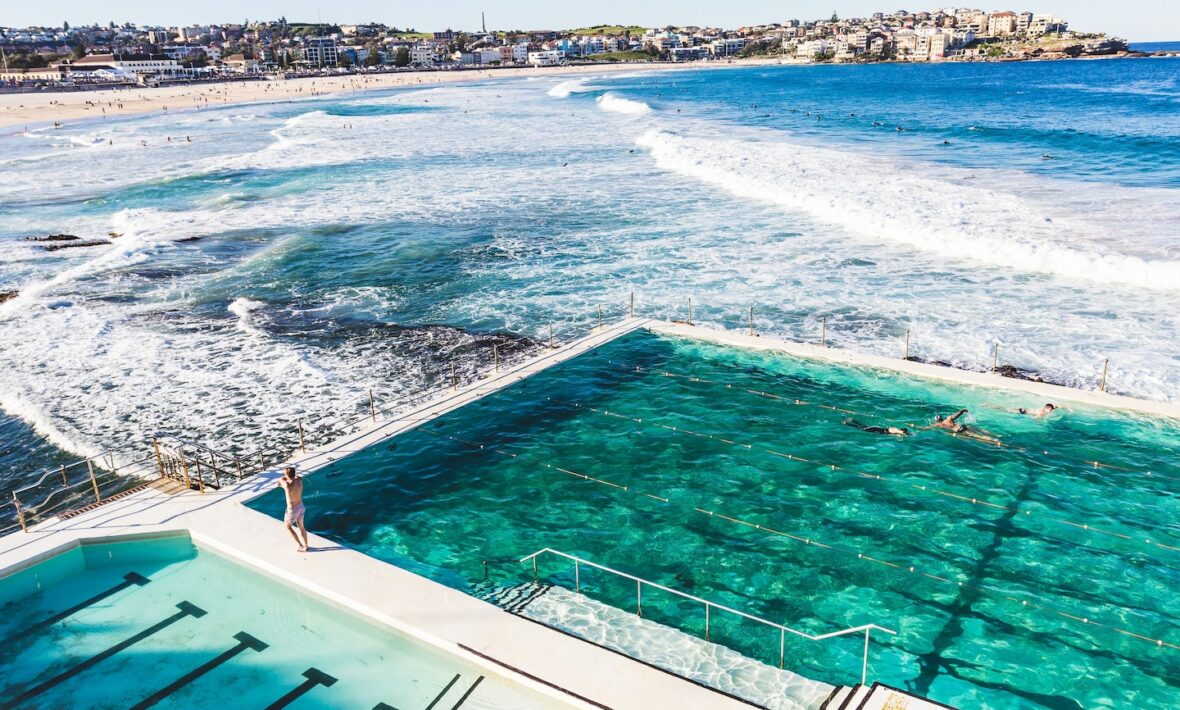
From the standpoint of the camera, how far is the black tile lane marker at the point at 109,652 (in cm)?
908

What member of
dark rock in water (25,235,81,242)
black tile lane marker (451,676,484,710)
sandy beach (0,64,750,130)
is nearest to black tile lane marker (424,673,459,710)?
black tile lane marker (451,676,484,710)

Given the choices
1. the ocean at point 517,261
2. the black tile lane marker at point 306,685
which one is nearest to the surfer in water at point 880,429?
the ocean at point 517,261

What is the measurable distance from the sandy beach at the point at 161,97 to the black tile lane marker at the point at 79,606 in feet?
361

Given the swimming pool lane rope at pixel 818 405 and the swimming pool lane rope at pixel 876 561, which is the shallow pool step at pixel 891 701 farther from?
the swimming pool lane rope at pixel 818 405

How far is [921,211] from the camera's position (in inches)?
1373

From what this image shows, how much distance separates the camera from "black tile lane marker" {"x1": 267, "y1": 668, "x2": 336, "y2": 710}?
8.87 meters

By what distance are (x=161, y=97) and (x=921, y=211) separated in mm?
143130

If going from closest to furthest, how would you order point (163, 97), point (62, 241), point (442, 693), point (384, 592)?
point (442, 693), point (384, 592), point (62, 241), point (163, 97)

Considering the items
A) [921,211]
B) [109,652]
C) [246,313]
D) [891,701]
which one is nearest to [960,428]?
[891,701]

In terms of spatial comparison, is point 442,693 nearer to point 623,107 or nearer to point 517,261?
point 517,261

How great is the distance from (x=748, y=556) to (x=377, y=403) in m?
9.64

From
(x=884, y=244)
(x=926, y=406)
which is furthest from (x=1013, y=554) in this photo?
(x=884, y=244)

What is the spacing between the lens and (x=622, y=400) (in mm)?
17625

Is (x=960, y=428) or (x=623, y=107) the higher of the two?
(x=623, y=107)
